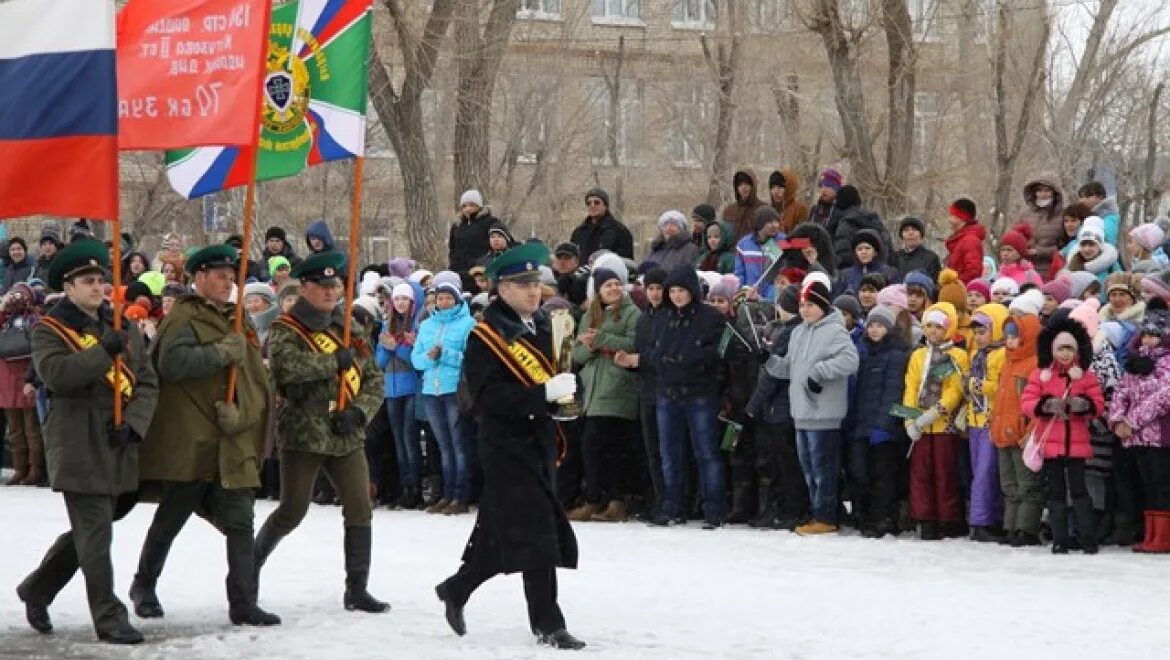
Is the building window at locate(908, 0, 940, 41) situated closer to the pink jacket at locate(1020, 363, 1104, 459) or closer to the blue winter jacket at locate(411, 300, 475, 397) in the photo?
the blue winter jacket at locate(411, 300, 475, 397)

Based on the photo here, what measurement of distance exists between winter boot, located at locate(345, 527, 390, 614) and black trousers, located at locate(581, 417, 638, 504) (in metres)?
5.85

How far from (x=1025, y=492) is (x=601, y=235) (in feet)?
23.1

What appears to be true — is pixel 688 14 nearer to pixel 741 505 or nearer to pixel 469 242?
pixel 469 242

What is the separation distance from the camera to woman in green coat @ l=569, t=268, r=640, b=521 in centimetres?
1767

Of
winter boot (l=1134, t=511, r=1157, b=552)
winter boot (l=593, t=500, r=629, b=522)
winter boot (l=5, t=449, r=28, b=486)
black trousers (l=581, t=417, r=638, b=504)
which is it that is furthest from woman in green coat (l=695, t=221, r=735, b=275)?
winter boot (l=5, t=449, r=28, b=486)

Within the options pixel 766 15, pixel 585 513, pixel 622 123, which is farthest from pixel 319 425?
pixel 622 123

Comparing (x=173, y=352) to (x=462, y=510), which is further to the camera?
(x=462, y=510)

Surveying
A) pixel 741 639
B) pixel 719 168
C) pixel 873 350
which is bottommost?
pixel 741 639

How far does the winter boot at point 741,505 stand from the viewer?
17141 millimetres

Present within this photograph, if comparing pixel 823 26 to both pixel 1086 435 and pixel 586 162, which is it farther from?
pixel 586 162

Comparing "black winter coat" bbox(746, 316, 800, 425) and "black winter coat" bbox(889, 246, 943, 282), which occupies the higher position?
"black winter coat" bbox(889, 246, 943, 282)

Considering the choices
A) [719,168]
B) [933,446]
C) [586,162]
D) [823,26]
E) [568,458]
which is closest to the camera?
[933,446]

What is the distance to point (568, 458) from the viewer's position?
714 inches

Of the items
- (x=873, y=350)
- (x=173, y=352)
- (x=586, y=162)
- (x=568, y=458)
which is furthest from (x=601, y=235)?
(x=586, y=162)
